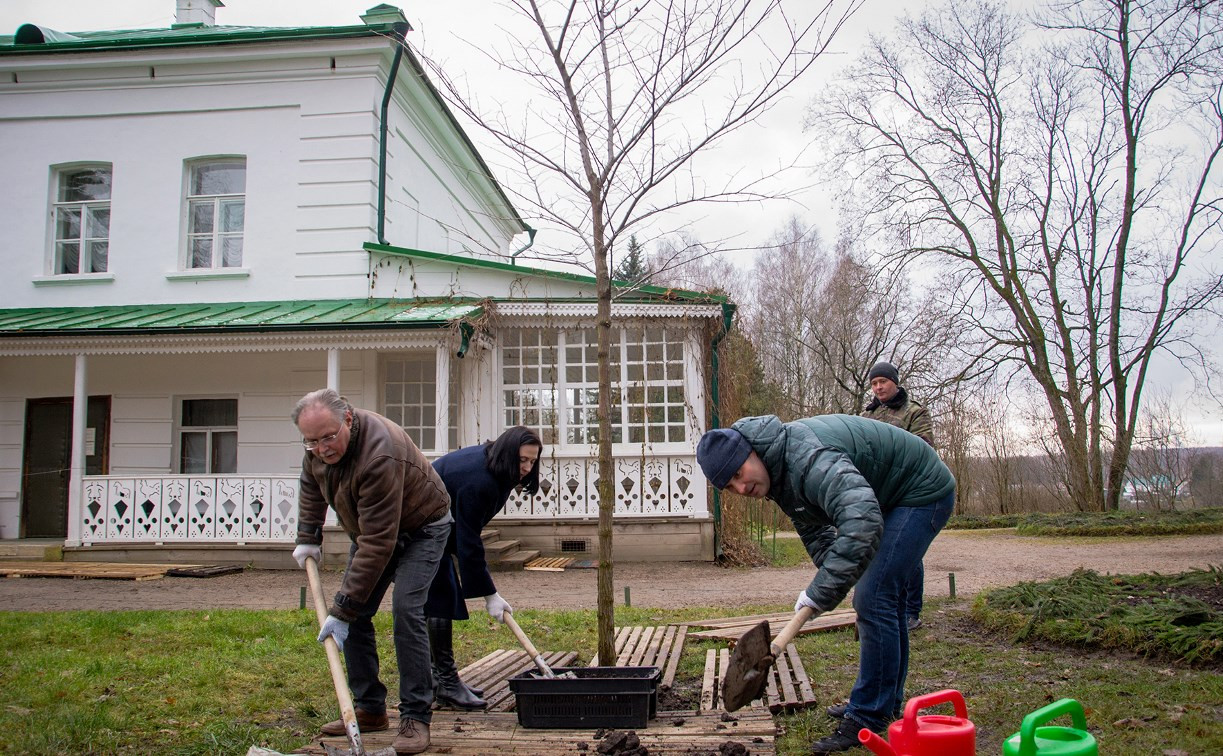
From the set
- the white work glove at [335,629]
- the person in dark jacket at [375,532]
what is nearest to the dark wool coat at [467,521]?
the person in dark jacket at [375,532]

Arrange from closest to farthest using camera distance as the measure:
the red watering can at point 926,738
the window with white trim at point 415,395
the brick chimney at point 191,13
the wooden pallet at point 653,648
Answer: the red watering can at point 926,738 < the wooden pallet at point 653,648 < the window with white trim at point 415,395 < the brick chimney at point 191,13

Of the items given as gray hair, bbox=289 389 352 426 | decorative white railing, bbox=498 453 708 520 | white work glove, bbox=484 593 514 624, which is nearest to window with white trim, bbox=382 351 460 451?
decorative white railing, bbox=498 453 708 520

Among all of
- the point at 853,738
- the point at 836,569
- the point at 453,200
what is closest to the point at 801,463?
the point at 836,569

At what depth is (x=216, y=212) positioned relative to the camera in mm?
13992

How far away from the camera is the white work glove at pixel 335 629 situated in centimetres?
389

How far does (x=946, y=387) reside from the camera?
23078 millimetres

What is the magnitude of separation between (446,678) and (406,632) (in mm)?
860

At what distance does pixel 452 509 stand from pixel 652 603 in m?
4.53

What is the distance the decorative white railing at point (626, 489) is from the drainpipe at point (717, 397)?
0.60 ft

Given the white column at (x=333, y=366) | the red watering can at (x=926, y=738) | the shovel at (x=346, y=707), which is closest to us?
the red watering can at (x=926, y=738)

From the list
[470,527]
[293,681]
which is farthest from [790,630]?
[293,681]

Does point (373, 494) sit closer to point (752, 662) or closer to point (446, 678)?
point (446, 678)

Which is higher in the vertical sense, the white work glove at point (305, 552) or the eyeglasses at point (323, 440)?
the eyeglasses at point (323, 440)

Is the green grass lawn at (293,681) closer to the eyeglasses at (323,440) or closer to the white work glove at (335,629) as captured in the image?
the white work glove at (335,629)
